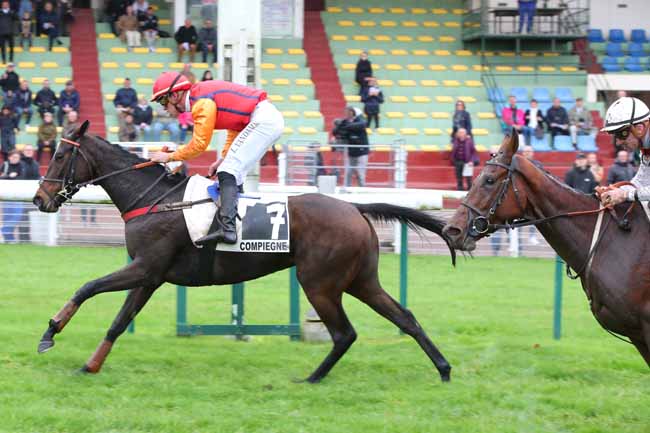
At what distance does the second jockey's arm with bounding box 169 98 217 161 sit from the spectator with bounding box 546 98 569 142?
15218 mm

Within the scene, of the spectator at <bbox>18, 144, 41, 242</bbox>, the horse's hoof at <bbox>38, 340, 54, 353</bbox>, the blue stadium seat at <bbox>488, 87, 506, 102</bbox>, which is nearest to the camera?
the horse's hoof at <bbox>38, 340, 54, 353</bbox>

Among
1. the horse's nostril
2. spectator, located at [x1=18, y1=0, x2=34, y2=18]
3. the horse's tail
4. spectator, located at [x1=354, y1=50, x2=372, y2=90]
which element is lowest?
the horse's tail

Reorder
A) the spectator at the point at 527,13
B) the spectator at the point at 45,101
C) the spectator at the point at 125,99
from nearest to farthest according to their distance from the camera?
the spectator at the point at 45,101
the spectator at the point at 125,99
the spectator at the point at 527,13

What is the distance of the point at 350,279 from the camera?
279 inches

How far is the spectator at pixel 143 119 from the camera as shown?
730 inches

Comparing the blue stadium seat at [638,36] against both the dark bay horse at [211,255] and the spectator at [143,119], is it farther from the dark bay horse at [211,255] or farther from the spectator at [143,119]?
the dark bay horse at [211,255]

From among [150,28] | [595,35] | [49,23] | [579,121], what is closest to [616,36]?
[595,35]

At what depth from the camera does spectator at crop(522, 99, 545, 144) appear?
69.6ft

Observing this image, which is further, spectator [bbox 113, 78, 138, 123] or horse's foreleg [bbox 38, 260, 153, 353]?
spectator [bbox 113, 78, 138, 123]

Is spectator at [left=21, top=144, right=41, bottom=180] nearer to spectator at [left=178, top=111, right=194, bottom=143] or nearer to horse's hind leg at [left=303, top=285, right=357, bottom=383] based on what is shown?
spectator at [left=178, top=111, right=194, bottom=143]

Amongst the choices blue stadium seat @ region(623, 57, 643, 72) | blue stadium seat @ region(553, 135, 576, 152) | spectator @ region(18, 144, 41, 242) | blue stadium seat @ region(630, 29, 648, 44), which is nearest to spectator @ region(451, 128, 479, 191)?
blue stadium seat @ region(553, 135, 576, 152)

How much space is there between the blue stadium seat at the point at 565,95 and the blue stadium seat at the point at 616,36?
3.93 metres

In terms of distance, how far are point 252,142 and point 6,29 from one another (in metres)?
16.1

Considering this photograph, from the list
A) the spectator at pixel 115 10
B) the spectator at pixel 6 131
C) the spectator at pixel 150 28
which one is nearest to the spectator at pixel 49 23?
the spectator at pixel 115 10
